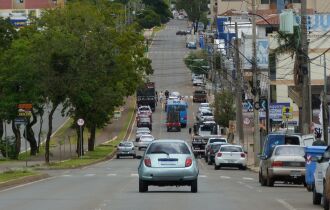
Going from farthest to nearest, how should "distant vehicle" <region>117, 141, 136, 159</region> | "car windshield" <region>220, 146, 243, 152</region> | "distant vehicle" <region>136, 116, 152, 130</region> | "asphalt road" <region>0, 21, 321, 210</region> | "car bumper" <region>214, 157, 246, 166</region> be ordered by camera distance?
"distant vehicle" <region>136, 116, 152, 130</region> → "distant vehicle" <region>117, 141, 136, 159</region> → "car bumper" <region>214, 157, 246, 166</region> → "car windshield" <region>220, 146, 243, 152</region> → "asphalt road" <region>0, 21, 321, 210</region>

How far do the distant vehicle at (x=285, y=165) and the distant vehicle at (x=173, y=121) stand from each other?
76.8 m

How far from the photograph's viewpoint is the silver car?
3162 cm

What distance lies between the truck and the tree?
19.8 metres

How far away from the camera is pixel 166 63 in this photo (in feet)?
592

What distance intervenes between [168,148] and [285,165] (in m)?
6.96

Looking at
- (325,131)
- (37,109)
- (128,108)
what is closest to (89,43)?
(37,109)

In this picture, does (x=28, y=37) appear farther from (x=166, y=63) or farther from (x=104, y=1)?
(x=166, y=63)

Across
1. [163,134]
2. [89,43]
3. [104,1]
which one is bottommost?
[163,134]

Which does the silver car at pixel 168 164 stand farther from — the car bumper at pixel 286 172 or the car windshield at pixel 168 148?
the car bumper at pixel 286 172

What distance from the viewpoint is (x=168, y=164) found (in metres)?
31.7

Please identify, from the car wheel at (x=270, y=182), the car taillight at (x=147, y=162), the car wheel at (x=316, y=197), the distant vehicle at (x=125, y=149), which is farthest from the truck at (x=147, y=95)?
the car wheel at (x=316, y=197)

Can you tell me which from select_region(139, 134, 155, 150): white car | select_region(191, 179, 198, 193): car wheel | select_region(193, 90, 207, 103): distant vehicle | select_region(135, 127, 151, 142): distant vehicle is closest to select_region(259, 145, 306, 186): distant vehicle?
select_region(191, 179, 198, 193): car wheel

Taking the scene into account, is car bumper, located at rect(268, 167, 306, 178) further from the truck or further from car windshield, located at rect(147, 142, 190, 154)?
the truck

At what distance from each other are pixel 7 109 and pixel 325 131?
2584 centimetres
